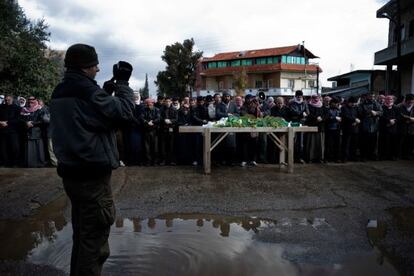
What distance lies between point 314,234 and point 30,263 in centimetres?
333

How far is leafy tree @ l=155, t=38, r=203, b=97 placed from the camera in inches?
2196

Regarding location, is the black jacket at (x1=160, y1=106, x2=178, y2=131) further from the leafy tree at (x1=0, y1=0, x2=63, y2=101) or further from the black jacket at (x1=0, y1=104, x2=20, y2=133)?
the leafy tree at (x1=0, y1=0, x2=63, y2=101)

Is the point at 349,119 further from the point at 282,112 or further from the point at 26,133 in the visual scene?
the point at 26,133

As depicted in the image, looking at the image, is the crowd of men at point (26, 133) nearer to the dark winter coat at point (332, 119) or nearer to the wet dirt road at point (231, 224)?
the wet dirt road at point (231, 224)

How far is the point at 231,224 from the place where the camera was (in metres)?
5.40

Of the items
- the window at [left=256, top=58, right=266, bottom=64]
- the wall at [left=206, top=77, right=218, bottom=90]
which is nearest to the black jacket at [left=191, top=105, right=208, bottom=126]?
the window at [left=256, top=58, right=266, bottom=64]

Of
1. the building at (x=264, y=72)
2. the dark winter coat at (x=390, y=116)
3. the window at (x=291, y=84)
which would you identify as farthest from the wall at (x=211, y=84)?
the dark winter coat at (x=390, y=116)

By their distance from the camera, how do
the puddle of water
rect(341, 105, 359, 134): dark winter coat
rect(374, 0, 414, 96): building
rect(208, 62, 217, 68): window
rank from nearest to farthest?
1. the puddle of water
2. rect(341, 105, 359, 134): dark winter coat
3. rect(374, 0, 414, 96): building
4. rect(208, 62, 217, 68): window

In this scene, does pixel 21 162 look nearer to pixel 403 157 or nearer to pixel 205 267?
pixel 205 267

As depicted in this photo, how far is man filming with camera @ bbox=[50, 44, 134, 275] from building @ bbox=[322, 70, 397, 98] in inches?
1044

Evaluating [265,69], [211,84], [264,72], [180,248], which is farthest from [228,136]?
[211,84]

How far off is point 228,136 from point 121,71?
21.8 feet

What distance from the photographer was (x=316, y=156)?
10.6 metres

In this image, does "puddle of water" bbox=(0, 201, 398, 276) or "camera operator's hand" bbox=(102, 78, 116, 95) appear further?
"puddle of water" bbox=(0, 201, 398, 276)
